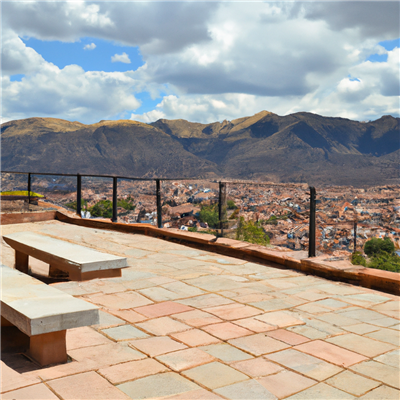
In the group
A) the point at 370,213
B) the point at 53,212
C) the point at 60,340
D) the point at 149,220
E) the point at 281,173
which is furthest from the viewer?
the point at 281,173

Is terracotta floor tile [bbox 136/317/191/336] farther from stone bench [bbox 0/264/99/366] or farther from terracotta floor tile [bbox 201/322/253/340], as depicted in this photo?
stone bench [bbox 0/264/99/366]

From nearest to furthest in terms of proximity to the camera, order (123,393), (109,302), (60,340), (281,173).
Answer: (123,393) → (60,340) → (109,302) → (281,173)

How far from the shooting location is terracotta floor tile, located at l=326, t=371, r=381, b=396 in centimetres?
215

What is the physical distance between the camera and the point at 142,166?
10869 cm

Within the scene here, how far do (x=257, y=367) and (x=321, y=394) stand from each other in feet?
1.30

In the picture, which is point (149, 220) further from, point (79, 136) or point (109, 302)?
point (79, 136)

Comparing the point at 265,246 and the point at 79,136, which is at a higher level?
the point at 79,136

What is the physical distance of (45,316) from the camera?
211 cm

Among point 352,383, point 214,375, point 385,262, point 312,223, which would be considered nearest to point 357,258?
point 312,223

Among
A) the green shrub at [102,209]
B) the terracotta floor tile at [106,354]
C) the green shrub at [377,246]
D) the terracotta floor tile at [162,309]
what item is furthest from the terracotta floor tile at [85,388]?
the green shrub at [102,209]

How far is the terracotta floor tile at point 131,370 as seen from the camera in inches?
85.7

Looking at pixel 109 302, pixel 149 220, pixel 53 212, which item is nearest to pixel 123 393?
pixel 109 302

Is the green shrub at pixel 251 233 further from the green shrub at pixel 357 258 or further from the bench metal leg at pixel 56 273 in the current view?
the bench metal leg at pixel 56 273

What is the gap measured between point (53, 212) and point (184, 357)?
6.75m
